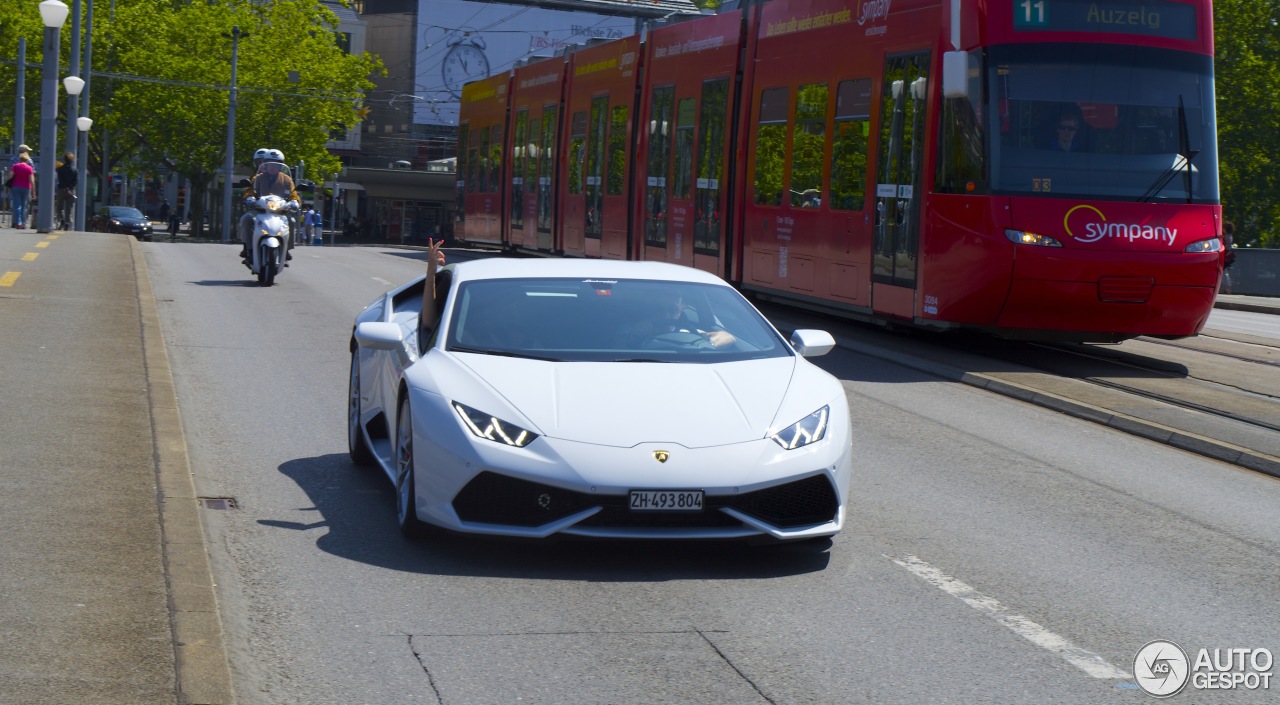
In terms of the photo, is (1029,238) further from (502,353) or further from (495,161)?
(495,161)

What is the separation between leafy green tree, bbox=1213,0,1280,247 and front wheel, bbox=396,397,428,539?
197ft

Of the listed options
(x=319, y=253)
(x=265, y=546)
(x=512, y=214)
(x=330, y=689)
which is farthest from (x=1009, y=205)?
(x=319, y=253)

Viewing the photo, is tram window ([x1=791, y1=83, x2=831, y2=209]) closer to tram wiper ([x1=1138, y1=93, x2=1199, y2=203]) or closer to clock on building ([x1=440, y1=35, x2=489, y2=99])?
tram wiper ([x1=1138, y1=93, x2=1199, y2=203])

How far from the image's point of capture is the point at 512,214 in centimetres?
3425

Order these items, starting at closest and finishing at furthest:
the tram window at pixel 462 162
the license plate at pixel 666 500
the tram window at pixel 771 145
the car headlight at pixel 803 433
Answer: the license plate at pixel 666 500 → the car headlight at pixel 803 433 → the tram window at pixel 771 145 → the tram window at pixel 462 162

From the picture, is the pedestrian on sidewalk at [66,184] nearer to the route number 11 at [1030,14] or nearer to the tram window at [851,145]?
the tram window at [851,145]

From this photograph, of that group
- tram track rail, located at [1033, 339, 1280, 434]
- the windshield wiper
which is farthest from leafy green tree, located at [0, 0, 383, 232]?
the windshield wiper

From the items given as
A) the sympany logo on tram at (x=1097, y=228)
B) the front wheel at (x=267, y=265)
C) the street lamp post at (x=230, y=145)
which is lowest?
the front wheel at (x=267, y=265)

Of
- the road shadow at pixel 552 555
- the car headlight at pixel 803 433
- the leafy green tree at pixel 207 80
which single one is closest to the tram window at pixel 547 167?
the road shadow at pixel 552 555

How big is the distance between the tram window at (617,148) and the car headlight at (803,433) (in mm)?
18866

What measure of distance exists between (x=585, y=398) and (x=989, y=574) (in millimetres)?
1769

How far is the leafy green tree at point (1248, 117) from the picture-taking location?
63438mm

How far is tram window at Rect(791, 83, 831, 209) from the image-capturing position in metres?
18.2

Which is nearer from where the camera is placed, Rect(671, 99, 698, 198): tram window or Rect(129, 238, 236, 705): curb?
Rect(129, 238, 236, 705): curb
